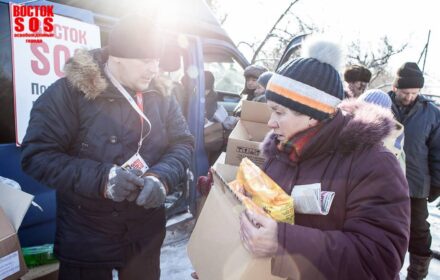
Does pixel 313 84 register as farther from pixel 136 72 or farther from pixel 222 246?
pixel 136 72

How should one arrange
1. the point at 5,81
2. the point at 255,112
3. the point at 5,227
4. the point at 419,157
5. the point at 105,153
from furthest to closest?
the point at 419,157 → the point at 255,112 → the point at 5,81 → the point at 105,153 → the point at 5,227

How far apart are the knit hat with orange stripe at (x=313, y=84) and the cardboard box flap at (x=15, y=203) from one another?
44.7 inches

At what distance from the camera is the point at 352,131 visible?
1.19 m

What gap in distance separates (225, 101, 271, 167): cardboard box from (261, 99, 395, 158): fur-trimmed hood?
1.27 meters

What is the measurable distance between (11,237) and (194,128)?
2024 mm

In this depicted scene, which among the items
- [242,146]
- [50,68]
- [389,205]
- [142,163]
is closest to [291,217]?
[389,205]

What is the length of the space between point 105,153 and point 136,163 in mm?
154

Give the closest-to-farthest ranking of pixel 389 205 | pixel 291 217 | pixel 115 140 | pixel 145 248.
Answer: pixel 389 205 → pixel 291 217 → pixel 115 140 → pixel 145 248

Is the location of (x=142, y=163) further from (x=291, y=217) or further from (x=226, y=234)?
(x=291, y=217)

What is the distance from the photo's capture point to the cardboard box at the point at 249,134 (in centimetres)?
258

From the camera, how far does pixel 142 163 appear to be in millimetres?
1647

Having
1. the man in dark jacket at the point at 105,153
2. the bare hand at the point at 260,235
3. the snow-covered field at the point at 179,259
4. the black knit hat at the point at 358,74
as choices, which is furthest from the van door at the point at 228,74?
the bare hand at the point at 260,235

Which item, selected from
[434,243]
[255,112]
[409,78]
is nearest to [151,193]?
[255,112]

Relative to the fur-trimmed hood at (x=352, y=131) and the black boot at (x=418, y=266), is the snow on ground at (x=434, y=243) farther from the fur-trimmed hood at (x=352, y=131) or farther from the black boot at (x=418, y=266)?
the fur-trimmed hood at (x=352, y=131)
